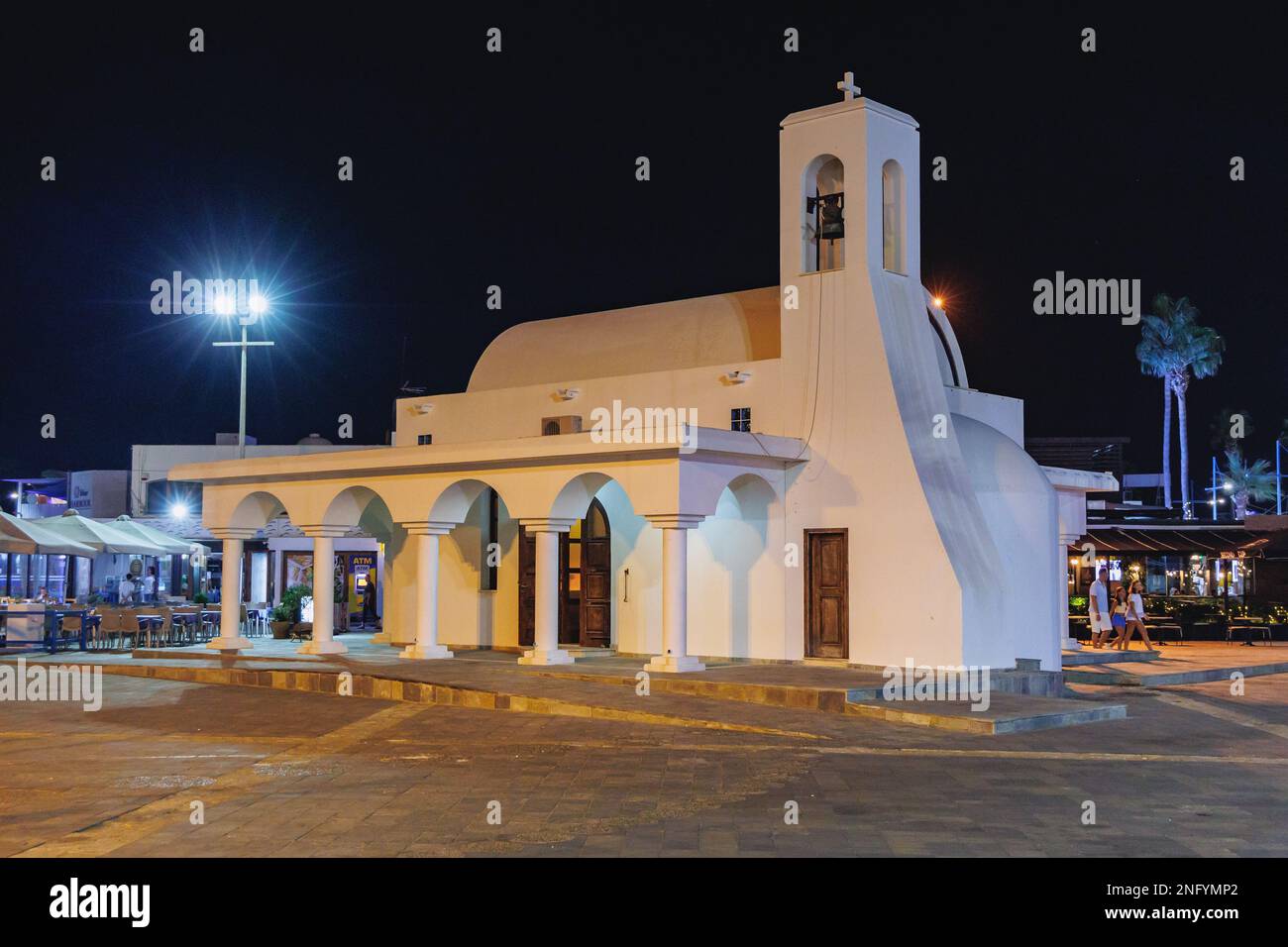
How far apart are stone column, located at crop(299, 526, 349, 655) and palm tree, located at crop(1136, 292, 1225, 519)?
49891mm

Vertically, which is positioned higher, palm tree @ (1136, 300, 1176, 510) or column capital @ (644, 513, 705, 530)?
palm tree @ (1136, 300, 1176, 510)

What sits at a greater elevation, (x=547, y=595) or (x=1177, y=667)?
(x=547, y=595)

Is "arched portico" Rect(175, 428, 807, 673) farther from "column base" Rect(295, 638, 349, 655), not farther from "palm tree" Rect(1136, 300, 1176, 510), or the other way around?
"palm tree" Rect(1136, 300, 1176, 510)

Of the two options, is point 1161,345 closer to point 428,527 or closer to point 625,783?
point 428,527

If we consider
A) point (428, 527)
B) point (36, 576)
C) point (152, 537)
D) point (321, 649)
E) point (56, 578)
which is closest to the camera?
point (428, 527)

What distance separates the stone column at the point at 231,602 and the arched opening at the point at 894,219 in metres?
12.3

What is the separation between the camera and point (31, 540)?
80.8 feet

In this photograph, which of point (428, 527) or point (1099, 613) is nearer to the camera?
point (428, 527)

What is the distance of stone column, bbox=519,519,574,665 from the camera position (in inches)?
770

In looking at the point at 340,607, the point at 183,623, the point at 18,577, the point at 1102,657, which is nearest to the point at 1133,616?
the point at 1102,657

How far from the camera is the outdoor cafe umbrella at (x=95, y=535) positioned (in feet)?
86.9

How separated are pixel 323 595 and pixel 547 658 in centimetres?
499

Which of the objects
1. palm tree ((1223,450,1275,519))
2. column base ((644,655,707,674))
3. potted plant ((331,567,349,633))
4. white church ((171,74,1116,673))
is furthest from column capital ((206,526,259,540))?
palm tree ((1223,450,1275,519))
